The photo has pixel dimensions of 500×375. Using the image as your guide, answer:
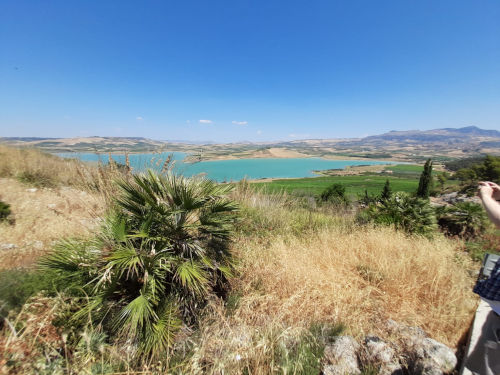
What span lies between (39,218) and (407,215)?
9813 millimetres

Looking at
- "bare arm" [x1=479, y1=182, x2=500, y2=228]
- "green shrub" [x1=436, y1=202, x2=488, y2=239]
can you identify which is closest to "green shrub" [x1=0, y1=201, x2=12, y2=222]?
A: "bare arm" [x1=479, y1=182, x2=500, y2=228]

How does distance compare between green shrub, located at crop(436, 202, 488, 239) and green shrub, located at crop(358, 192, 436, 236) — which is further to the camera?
green shrub, located at crop(436, 202, 488, 239)

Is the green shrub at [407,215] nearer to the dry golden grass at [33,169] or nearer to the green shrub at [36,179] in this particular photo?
the dry golden grass at [33,169]

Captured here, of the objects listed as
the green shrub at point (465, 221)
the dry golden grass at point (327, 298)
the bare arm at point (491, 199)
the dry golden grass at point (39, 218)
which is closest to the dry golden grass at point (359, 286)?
the dry golden grass at point (327, 298)

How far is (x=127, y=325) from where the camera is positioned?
6.48ft

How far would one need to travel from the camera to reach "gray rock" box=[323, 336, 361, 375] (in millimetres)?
1996

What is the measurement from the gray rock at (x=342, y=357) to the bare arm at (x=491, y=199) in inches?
69.6

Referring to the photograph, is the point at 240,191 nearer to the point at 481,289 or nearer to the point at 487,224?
the point at 481,289

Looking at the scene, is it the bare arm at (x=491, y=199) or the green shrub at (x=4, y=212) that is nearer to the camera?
the bare arm at (x=491, y=199)

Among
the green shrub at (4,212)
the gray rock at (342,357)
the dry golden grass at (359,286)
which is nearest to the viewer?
the gray rock at (342,357)

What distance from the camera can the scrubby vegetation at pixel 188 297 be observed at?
75.4 inches

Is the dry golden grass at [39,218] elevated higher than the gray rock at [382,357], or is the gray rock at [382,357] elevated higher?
the dry golden grass at [39,218]

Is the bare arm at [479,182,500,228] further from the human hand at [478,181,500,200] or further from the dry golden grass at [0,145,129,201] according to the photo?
the dry golden grass at [0,145,129,201]

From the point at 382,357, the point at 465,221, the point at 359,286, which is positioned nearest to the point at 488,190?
the point at 382,357
